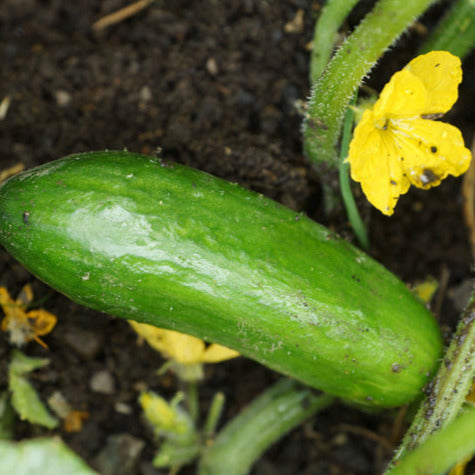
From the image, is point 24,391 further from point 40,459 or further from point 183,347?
point 40,459

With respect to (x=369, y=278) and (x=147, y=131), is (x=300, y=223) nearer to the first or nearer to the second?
(x=369, y=278)

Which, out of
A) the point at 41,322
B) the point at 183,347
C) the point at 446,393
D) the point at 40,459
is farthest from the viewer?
the point at 41,322

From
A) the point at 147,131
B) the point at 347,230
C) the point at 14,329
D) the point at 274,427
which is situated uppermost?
the point at 347,230

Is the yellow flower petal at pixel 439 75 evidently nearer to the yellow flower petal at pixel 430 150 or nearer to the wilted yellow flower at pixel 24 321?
the yellow flower petal at pixel 430 150

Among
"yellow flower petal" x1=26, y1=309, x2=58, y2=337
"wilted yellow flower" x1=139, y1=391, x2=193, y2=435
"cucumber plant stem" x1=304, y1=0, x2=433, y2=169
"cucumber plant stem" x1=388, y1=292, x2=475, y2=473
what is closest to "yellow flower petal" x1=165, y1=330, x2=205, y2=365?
"wilted yellow flower" x1=139, y1=391, x2=193, y2=435

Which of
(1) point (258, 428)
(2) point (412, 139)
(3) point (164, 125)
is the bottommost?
(1) point (258, 428)

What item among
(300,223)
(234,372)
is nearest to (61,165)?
(300,223)

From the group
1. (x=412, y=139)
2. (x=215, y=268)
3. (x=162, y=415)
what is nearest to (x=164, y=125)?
(x=215, y=268)
